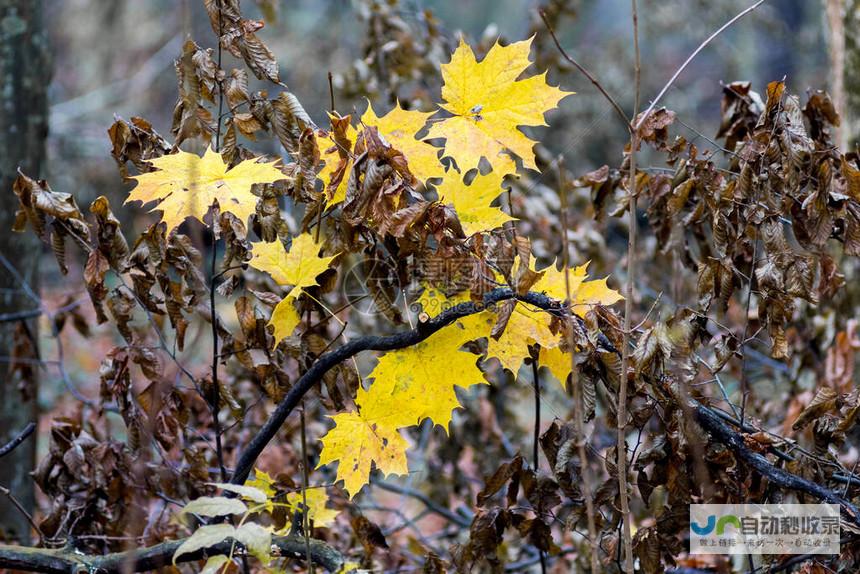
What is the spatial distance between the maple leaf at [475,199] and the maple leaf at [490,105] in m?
0.05

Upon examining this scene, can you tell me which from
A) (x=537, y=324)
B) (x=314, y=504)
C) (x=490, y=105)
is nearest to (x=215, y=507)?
(x=314, y=504)

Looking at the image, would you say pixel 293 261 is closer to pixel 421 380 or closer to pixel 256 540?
pixel 421 380

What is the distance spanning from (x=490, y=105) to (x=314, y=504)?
1.14 meters

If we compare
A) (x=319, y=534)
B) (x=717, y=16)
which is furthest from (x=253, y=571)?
(x=717, y=16)

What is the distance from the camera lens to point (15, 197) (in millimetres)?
2953

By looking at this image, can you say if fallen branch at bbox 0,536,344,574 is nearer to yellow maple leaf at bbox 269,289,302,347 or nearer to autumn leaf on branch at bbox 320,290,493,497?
autumn leaf on branch at bbox 320,290,493,497

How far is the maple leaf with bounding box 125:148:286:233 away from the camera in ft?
5.58

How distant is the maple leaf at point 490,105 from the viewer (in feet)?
6.04

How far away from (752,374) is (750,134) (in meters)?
2.21

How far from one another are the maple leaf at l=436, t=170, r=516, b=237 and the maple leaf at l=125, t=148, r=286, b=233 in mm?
418

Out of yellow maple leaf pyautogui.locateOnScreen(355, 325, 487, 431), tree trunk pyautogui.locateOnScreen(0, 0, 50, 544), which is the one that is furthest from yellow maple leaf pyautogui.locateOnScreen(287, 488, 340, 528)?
tree trunk pyautogui.locateOnScreen(0, 0, 50, 544)

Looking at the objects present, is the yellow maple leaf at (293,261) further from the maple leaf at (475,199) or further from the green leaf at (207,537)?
the green leaf at (207,537)

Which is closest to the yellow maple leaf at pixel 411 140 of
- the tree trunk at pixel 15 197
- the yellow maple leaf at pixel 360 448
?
the yellow maple leaf at pixel 360 448

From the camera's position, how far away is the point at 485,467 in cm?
361
